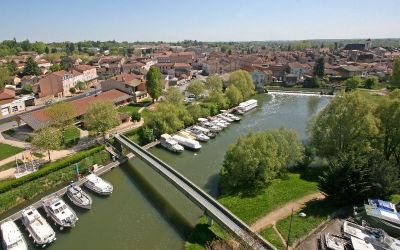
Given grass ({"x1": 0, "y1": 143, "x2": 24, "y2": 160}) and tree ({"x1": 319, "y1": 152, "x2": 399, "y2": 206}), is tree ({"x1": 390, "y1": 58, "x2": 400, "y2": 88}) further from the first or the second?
grass ({"x1": 0, "y1": 143, "x2": 24, "y2": 160})

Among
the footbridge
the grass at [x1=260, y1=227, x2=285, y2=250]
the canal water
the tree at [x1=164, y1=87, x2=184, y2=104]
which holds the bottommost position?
the canal water

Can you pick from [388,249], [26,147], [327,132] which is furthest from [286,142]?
[26,147]

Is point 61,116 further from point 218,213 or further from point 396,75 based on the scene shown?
point 396,75

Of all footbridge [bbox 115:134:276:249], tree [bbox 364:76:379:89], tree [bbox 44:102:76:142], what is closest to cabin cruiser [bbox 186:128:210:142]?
footbridge [bbox 115:134:276:249]

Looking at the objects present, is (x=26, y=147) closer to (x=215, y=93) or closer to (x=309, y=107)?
(x=215, y=93)

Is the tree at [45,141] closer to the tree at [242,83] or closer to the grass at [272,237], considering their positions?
the grass at [272,237]

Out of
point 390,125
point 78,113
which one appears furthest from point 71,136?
point 390,125
